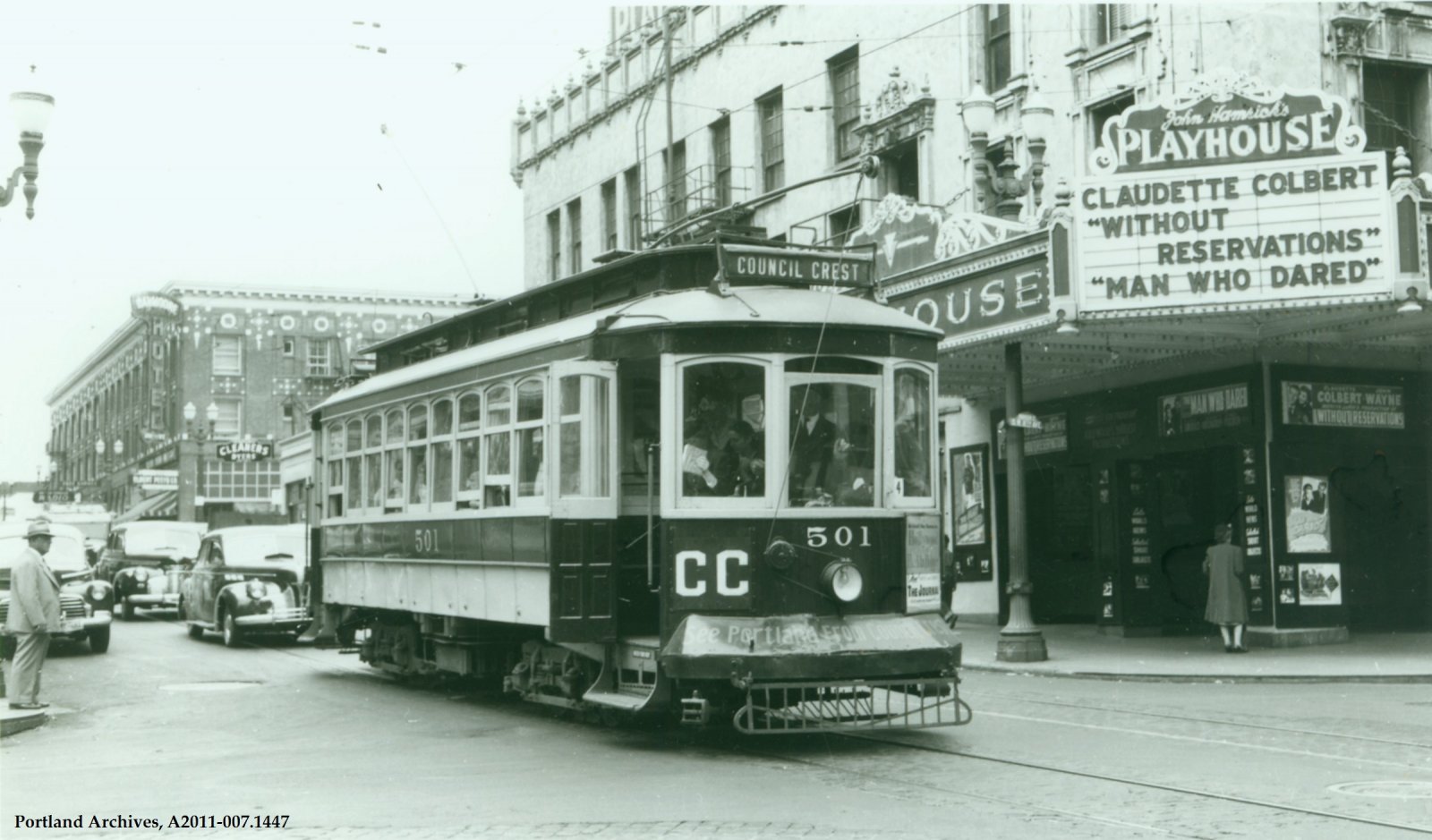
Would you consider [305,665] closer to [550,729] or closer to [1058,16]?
[550,729]

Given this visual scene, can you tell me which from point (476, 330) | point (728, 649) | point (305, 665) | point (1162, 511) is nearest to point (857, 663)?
point (728, 649)

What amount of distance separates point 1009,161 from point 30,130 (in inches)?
499

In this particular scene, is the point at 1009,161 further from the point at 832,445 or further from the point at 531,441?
the point at 832,445

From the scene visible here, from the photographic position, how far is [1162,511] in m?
22.7

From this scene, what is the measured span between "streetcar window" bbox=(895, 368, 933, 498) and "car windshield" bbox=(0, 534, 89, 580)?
49.2ft

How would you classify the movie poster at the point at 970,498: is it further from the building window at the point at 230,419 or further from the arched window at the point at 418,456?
the building window at the point at 230,419

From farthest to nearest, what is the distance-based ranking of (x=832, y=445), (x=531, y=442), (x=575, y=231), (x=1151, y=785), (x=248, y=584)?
1. (x=575, y=231)
2. (x=248, y=584)
3. (x=531, y=442)
4. (x=832, y=445)
5. (x=1151, y=785)

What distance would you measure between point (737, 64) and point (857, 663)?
2262 cm

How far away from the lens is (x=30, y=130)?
13.3 meters

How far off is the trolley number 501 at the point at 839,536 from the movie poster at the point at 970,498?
1541cm

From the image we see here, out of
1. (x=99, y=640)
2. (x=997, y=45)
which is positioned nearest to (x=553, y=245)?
(x=997, y=45)

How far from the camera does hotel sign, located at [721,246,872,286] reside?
36.7 feet

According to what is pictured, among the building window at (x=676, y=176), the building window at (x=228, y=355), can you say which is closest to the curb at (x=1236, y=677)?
the building window at (x=676, y=176)

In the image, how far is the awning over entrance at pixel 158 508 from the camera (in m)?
59.8
